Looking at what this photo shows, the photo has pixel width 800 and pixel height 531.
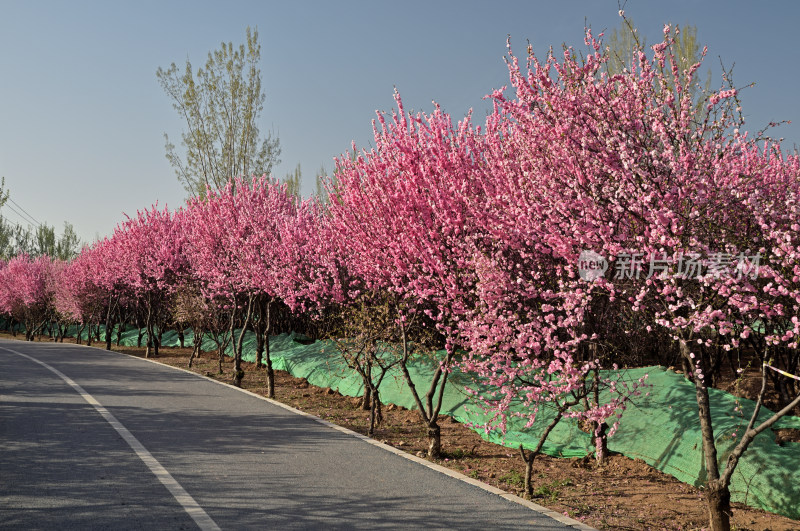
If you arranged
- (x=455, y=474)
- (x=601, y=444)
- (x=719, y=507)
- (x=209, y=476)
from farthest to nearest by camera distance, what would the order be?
(x=601, y=444), (x=455, y=474), (x=209, y=476), (x=719, y=507)

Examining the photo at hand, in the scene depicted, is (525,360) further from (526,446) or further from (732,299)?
(526,446)

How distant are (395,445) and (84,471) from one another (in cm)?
474

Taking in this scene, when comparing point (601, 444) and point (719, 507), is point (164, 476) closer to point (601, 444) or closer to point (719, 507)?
point (601, 444)

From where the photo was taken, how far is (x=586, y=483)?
26.0ft

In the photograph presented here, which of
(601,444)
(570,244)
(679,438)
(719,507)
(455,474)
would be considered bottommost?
(455,474)

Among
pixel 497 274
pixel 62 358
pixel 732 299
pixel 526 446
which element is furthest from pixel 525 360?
pixel 62 358

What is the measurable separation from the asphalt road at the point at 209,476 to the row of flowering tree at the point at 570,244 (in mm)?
1426

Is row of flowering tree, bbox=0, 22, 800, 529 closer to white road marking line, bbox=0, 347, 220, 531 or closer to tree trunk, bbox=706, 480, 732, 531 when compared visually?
tree trunk, bbox=706, 480, 732, 531

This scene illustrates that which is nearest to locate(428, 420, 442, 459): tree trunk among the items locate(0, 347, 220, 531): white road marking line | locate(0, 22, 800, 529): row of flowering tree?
locate(0, 22, 800, 529): row of flowering tree

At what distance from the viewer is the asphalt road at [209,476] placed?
5844mm

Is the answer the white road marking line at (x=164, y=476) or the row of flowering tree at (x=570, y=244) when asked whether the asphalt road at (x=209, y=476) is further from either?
the row of flowering tree at (x=570, y=244)

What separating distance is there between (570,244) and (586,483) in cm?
337

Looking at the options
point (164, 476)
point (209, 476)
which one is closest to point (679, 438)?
point (209, 476)

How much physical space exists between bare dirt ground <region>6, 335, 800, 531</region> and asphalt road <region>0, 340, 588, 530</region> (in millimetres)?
764
